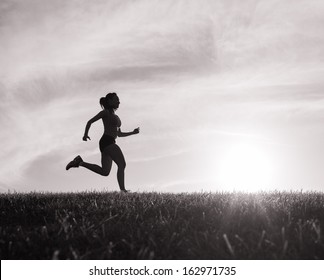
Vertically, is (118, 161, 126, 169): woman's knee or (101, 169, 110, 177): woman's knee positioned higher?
(118, 161, 126, 169): woman's knee

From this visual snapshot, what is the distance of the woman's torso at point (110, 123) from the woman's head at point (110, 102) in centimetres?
21

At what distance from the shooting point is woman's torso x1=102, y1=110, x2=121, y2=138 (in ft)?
35.3

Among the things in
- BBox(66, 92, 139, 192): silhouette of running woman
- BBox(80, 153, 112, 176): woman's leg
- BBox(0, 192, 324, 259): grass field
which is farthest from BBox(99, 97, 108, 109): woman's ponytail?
BBox(0, 192, 324, 259): grass field

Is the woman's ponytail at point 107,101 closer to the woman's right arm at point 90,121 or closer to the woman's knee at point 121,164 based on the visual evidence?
the woman's right arm at point 90,121

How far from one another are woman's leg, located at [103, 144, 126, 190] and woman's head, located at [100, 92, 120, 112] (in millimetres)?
1058

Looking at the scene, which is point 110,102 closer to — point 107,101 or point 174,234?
point 107,101

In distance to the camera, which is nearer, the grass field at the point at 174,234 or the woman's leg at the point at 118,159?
the grass field at the point at 174,234

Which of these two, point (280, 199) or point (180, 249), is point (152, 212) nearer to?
point (180, 249)

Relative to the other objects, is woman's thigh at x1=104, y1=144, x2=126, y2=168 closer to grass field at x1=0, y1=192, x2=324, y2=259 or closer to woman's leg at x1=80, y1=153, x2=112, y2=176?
woman's leg at x1=80, y1=153, x2=112, y2=176

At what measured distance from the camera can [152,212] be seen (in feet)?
21.7

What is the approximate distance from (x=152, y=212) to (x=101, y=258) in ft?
7.54

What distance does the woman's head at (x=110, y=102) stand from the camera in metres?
10.9

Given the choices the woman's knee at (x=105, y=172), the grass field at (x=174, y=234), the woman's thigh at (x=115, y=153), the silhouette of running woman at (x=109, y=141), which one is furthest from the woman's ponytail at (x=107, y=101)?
the grass field at (x=174, y=234)

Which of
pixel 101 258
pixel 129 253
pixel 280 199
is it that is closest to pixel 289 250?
pixel 129 253
